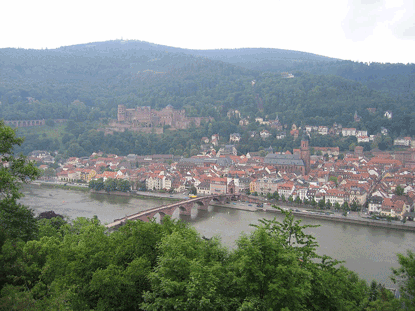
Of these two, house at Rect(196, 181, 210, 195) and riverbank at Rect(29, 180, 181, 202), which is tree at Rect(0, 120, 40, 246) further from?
house at Rect(196, 181, 210, 195)

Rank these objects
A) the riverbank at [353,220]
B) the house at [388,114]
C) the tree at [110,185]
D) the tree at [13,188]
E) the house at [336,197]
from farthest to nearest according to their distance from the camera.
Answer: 1. the house at [388,114]
2. the tree at [110,185]
3. the house at [336,197]
4. the riverbank at [353,220]
5. the tree at [13,188]

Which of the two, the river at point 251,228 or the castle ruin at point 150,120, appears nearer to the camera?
the river at point 251,228

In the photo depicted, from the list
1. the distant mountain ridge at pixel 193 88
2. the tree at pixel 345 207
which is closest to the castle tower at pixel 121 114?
the distant mountain ridge at pixel 193 88

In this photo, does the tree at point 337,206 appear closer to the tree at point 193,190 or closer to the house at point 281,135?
the tree at point 193,190

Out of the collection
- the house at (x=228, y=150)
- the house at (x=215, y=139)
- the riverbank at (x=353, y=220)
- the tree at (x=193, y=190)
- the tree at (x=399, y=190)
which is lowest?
the tree at (x=193, y=190)

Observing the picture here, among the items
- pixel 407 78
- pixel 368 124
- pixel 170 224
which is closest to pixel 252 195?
pixel 170 224

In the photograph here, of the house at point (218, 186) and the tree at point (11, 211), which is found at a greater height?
the tree at point (11, 211)

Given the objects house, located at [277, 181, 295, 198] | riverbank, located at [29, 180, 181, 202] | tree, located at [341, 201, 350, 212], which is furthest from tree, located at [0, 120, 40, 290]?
house, located at [277, 181, 295, 198]

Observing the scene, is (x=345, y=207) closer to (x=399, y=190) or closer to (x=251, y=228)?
(x=399, y=190)

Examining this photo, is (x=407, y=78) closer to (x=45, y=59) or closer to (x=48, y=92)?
(x=48, y=92)

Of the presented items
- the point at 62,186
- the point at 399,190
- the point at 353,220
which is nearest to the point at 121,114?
the point at 62,186
